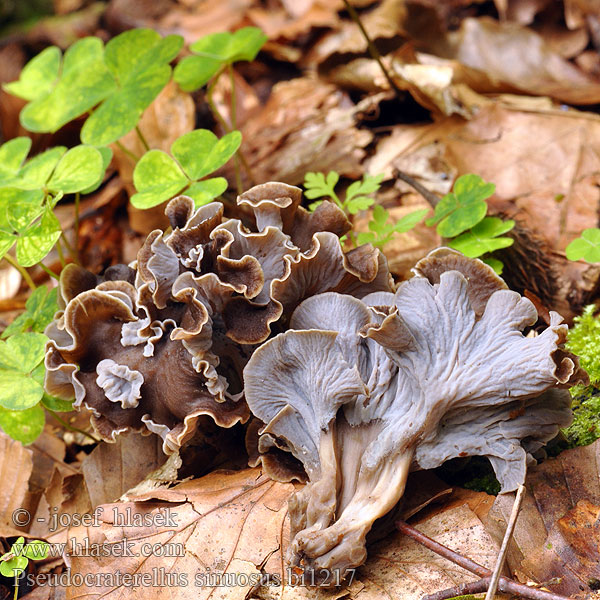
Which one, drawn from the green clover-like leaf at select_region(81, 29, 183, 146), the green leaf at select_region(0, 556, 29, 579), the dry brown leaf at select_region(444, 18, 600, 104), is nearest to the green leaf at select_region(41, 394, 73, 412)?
the green leaf at select_region(0, 556, 29, 579)

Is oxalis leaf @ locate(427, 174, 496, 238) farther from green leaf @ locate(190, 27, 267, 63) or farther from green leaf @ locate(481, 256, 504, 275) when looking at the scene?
green leaf @ locate(190, 27, 267, 63)

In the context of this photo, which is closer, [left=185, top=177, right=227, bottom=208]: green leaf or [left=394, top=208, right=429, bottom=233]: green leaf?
[left=185, top=177, right=227, bottom=208]: green leaf

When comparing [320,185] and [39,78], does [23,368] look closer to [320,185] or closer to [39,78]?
[320,185]

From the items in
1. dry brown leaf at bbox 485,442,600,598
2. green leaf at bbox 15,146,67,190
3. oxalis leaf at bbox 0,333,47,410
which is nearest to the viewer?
dry brown leaf at bbox 485,442,600,598

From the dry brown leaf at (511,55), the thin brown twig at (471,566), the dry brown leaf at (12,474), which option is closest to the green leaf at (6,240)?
the dry brown leaf at (12,474)

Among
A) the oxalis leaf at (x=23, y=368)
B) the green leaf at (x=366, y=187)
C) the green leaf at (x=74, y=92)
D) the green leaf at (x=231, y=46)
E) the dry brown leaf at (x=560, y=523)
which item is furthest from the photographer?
the green leaf at (x=231, y=46)

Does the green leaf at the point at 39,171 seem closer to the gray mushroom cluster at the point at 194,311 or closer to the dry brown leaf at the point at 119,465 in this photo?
the gray mushroom cluster at the point at 194,311
